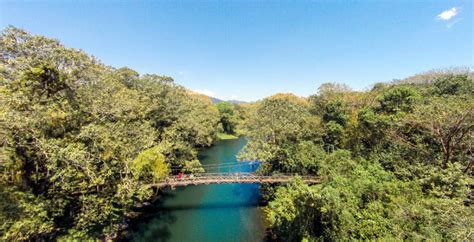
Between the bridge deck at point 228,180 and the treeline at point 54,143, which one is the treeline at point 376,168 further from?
the treeline at point 54,143

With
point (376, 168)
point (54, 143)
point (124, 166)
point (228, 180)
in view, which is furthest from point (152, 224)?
point (376, 168)

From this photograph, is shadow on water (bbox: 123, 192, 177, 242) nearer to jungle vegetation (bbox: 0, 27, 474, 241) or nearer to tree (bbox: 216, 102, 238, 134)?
jungle vegetation (bbox: 0, 27, 474, 241)

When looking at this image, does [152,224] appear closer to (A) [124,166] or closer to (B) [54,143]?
(A) [124,166]

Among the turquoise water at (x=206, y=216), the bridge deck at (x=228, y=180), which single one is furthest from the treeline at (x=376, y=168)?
the turquoise water at (x=206, y=216)

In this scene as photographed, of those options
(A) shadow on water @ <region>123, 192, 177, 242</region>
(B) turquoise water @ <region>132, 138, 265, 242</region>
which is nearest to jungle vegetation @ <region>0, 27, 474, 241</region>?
(A) shadow on water @ <region>123, 192, 177, 242</region>

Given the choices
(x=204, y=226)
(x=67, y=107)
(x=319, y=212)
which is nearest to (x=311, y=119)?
(x=319, y=212)

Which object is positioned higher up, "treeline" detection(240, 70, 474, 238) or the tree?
the tree

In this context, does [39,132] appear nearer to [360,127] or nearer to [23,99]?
[23,99]
